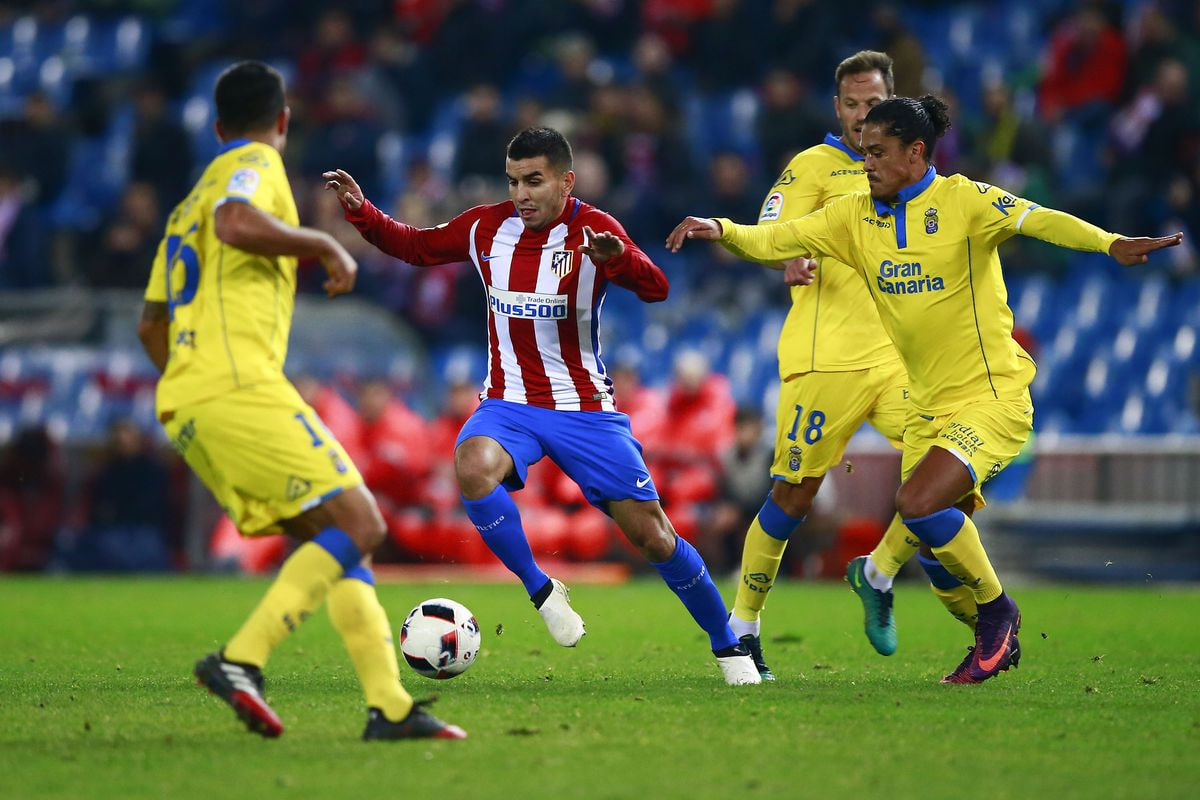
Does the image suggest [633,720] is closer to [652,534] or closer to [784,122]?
[652,534]

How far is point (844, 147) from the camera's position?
Result: 336 inches

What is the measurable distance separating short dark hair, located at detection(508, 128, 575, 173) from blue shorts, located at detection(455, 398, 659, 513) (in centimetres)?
111

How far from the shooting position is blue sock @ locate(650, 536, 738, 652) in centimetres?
746

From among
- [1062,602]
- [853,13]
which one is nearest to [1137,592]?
[1062,602]

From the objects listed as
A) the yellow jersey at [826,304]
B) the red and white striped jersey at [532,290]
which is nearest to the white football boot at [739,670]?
the red and white striped jersey at [532,290]

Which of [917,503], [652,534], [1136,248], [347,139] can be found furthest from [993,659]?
[347,139]

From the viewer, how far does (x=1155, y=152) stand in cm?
1633

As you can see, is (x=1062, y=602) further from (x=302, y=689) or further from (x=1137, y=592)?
(x=302, y=689)

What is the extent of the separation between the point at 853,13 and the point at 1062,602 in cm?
897

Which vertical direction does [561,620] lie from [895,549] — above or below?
below

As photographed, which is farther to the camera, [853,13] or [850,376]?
[853,13]

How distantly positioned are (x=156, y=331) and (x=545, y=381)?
201 cm

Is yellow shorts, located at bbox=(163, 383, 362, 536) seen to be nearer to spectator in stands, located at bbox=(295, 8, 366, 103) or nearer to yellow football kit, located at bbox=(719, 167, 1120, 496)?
yellow football kit, located at bbox=(719, 167, 1120, 496)

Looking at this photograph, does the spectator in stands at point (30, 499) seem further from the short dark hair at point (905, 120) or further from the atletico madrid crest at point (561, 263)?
the short dark hair at point (905, 120)
